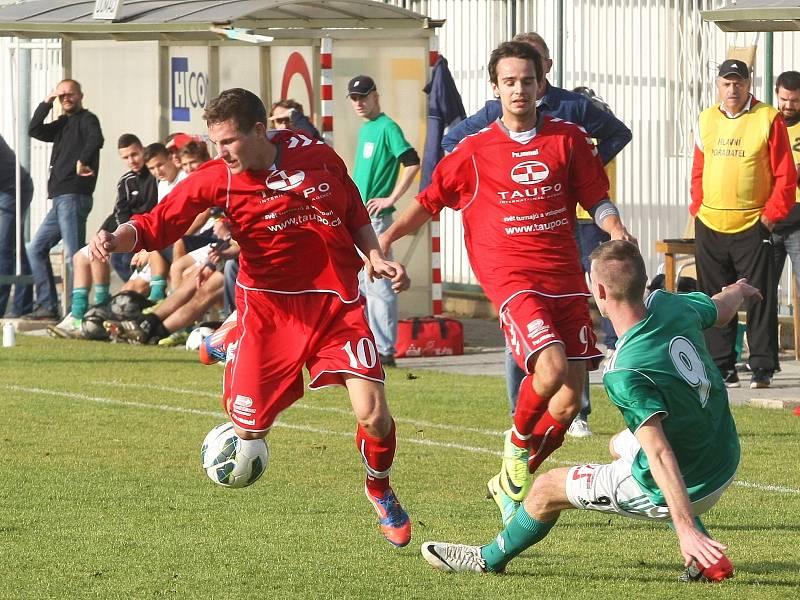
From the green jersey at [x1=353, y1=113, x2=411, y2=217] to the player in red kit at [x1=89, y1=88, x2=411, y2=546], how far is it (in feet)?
21.8

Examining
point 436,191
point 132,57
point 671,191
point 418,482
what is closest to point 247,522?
point 418,482

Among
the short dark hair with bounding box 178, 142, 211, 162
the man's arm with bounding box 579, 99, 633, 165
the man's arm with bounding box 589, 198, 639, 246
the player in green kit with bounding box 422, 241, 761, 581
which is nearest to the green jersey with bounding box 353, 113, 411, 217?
the short dark hair with bounding box 178, 142, 211, 162

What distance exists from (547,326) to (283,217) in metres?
1.45

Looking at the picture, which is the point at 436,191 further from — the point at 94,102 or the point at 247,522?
the point at 94,102

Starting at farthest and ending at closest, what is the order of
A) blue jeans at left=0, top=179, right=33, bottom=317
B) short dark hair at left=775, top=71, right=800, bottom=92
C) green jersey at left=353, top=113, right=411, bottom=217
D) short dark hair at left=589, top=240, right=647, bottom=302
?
1. blue jeans at left=0, top=179, right=33, bottom=317
2. green jersey at left=353, top=113, right=411, bottom=217
3. short dark hair at left=775, top=71, right=800, bottom=92
4. short dark hair at left=589, top=240, right=647, bottom=302

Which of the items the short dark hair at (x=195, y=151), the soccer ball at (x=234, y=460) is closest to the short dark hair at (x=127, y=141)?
the short dark hair at (x=195, y=151)

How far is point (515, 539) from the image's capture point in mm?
6434

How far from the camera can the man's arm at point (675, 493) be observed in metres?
5.16

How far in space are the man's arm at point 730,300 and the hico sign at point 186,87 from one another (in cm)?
1272

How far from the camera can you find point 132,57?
18.7 m

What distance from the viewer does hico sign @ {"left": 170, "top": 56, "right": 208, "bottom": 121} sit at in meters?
18.5

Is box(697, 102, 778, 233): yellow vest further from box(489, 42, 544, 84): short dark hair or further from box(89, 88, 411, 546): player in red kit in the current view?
box(89, 88, 411, 546): player in red kit

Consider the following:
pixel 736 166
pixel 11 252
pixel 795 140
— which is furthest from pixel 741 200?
pixel 11 252

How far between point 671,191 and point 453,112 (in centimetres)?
322
